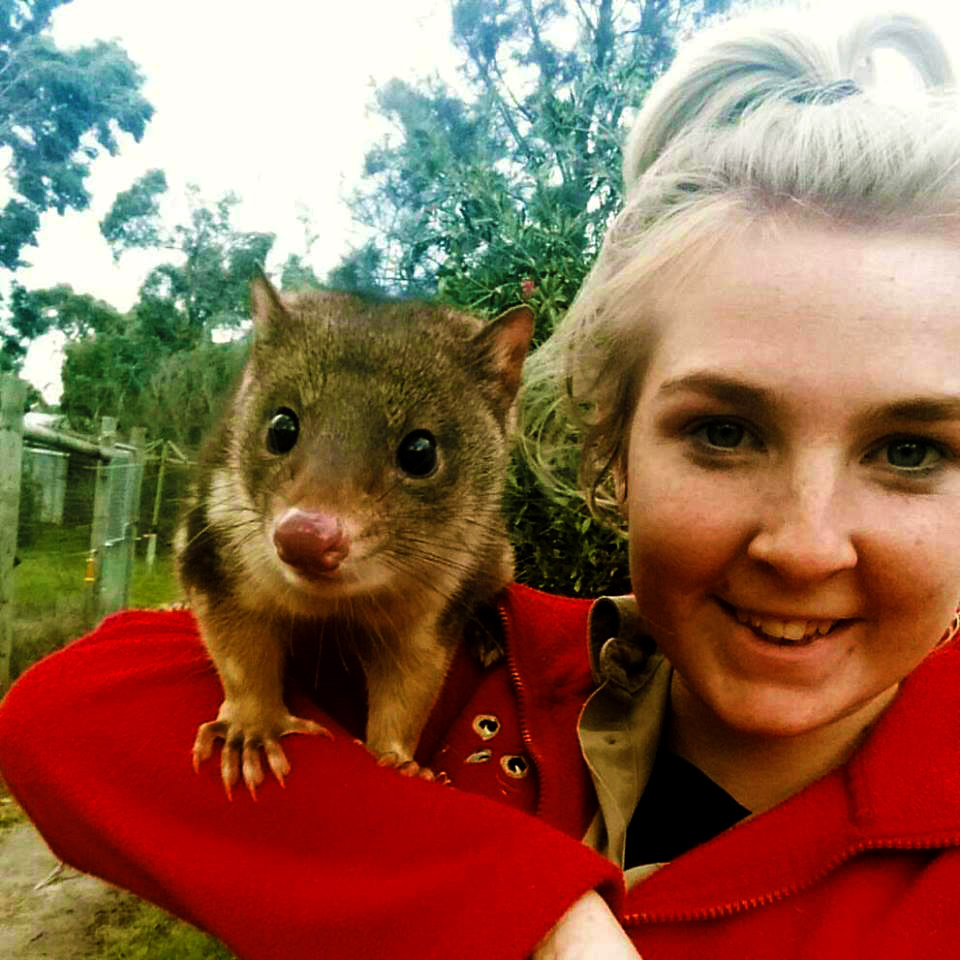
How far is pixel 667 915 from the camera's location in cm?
111

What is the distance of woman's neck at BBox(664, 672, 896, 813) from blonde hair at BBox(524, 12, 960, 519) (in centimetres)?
46

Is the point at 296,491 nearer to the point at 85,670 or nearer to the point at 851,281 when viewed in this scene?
the point at 85,670

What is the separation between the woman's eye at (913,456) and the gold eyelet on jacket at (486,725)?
0.72 meters


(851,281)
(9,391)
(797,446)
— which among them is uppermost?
(851,281)

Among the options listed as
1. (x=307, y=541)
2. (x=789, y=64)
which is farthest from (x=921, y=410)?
(x=307, y=541)

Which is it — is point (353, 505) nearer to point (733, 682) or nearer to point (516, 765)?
point (516, 765)

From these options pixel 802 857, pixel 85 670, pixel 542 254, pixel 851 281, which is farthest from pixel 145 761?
pixel 542 254

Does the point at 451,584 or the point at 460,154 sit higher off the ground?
the point at 460,154

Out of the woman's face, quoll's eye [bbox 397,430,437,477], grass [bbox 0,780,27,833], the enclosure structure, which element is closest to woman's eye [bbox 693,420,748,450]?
the woman's face

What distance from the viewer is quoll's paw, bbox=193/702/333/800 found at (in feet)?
3.87

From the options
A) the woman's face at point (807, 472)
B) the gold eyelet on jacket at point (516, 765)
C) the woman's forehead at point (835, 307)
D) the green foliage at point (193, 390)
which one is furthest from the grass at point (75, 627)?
the woman's forehead at point (835, 307)

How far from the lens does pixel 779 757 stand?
1.30 metres

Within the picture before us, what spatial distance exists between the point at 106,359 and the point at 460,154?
1.57 m

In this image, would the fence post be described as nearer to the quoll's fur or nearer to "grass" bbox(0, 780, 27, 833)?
"grass" bbox(0, 780, 27, 833)
